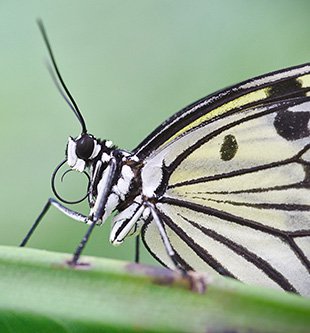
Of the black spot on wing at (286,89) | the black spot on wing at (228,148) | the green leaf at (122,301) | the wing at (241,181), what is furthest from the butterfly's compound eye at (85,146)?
the green leaf at (122,301)

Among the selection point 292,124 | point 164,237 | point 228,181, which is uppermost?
point 292,124

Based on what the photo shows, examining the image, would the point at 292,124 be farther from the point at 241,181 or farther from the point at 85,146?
the point at 85,146

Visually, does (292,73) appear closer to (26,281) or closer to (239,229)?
(239,229)

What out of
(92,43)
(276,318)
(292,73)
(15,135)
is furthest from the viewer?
(92,43)

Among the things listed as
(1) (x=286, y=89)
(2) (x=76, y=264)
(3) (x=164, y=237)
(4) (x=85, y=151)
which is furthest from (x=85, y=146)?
(2) (x=76, y=264)

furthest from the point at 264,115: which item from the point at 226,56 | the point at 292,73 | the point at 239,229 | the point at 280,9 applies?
the point at 280,9

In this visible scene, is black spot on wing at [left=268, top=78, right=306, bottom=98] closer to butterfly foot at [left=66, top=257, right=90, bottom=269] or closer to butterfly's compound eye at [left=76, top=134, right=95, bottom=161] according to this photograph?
butterfly's compound eye at [left=76, top=134, right=95, bottom=161]
